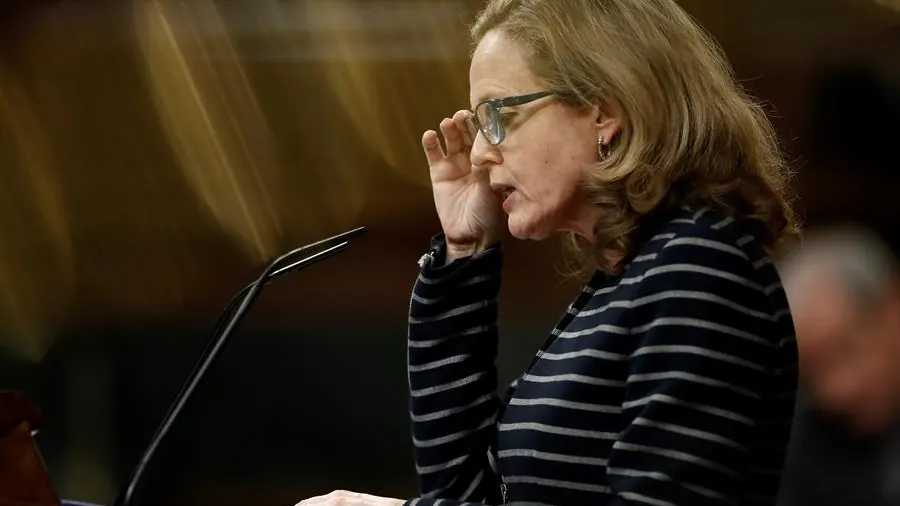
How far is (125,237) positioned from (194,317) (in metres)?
0.23

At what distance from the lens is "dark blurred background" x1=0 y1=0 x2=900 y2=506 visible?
6.29ft

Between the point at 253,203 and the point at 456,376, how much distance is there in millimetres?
1054

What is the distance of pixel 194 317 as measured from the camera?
2.19m

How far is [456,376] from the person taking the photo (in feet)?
3.95

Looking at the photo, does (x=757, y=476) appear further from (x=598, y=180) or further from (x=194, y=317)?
(x=194, y=317)

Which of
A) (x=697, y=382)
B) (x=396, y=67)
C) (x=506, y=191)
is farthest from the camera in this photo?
(x=396, y=67)

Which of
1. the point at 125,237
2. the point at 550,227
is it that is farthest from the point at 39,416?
the point at 125,237

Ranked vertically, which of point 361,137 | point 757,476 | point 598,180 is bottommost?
point 757,476

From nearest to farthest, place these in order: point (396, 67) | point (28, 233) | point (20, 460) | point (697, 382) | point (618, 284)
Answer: point (697, 382)
point (618, 284)
point (20, 460)
point (396, 67)
point (28, 233)

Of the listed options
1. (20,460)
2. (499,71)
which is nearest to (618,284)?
(499,71)

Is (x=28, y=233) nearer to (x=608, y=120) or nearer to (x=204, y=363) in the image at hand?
(x=204, y=363)

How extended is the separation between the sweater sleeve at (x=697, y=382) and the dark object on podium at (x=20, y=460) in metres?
0.70

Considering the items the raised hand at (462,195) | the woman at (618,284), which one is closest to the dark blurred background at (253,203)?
the raised hand at (462,195)

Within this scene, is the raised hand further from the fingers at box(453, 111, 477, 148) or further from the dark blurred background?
the dark blurred background
